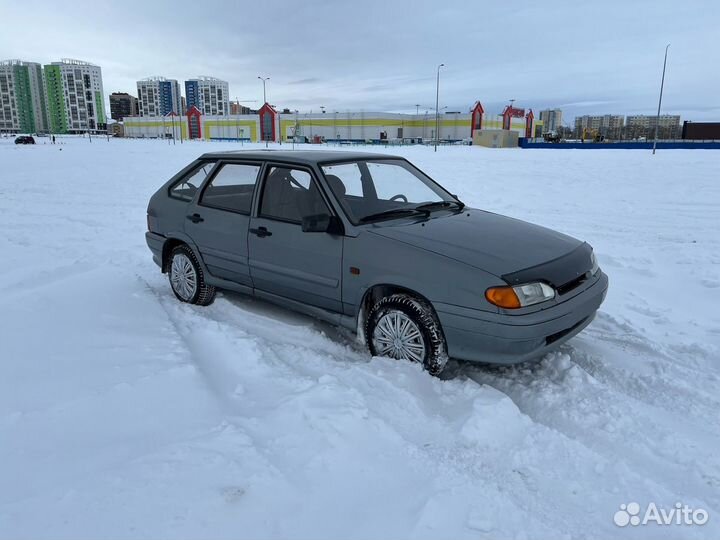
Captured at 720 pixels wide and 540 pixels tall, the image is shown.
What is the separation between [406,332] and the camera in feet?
12.6

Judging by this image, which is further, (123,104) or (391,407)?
(123,104)

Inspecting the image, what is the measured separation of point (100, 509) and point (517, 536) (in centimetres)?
183

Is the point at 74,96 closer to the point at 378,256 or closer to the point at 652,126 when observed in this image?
the point at 652,126

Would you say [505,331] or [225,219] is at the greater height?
[225,219]

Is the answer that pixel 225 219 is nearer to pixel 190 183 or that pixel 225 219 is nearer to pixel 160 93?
pixel 190 183

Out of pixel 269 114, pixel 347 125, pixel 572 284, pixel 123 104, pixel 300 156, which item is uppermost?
pixel 123 104

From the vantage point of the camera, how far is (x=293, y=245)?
4.42 metres

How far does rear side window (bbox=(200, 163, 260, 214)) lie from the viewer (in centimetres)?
492

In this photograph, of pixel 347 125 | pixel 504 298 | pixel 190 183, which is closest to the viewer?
pixel 504 298

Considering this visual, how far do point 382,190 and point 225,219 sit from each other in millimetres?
1462

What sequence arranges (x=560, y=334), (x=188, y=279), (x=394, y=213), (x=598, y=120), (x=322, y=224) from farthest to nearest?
(x=598, y=120), (x=188, y=279), (x=394, y=213), (x=322, y=224), (x=560, y=334)

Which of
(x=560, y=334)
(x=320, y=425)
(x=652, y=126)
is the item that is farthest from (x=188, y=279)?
(x=652, y=126)

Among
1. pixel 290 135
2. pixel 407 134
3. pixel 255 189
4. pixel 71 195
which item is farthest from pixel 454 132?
pixel 255 189

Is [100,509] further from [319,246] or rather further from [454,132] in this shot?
[454,132]
